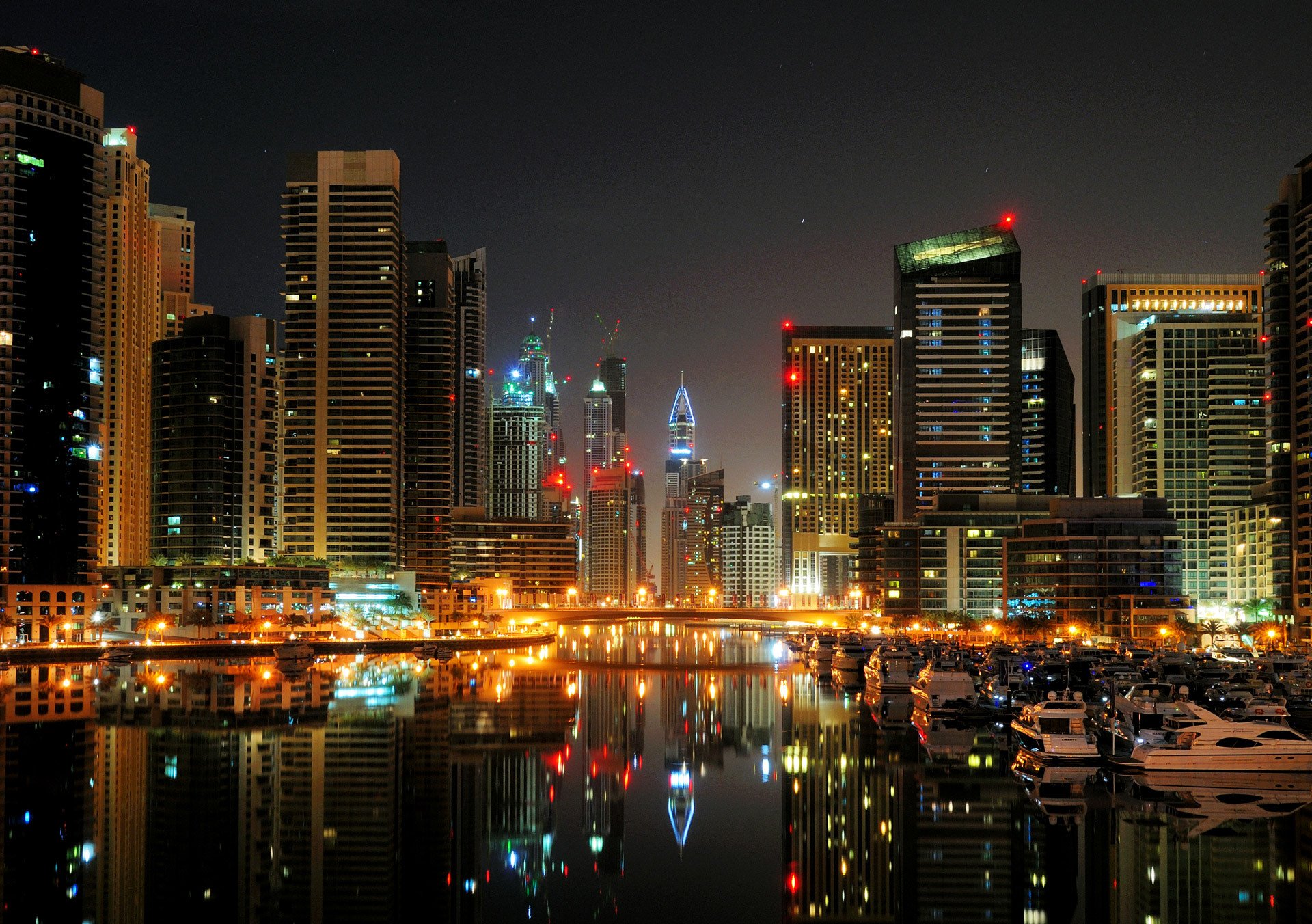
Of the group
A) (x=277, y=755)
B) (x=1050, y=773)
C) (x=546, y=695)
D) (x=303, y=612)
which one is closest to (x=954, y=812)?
(x=1050, y=773)

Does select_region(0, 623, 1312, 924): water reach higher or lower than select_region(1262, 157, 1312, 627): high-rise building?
lower

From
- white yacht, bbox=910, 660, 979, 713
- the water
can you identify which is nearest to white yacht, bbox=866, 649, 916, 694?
white yacht, bbox=910, 660, 979, 713

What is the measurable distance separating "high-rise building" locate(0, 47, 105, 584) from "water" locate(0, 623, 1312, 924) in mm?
85135

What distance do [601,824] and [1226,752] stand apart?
28102 millimetres

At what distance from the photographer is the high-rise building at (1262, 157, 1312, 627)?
15175 cm

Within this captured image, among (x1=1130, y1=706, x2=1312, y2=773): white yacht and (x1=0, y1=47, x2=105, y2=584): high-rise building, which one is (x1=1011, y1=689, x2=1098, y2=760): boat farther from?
(x1=0, y1=47, x2=105, y2=584): high-rise building

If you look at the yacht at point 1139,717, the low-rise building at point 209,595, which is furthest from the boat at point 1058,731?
the low-rise building at point 209,595

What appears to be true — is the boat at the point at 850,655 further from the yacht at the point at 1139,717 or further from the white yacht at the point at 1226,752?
the white yacht at the point at 1226,752

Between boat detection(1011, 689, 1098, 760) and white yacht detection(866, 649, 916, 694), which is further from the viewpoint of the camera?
white yacht detection(866, 649, 916, 694)

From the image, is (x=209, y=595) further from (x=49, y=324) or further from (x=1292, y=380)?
(x=1292, y=380)

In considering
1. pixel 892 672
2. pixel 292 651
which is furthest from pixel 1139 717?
pixel 292 651

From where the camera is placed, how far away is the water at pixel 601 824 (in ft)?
125

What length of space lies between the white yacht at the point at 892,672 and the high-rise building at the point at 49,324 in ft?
336

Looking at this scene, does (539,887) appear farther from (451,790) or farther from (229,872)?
(451,790)
